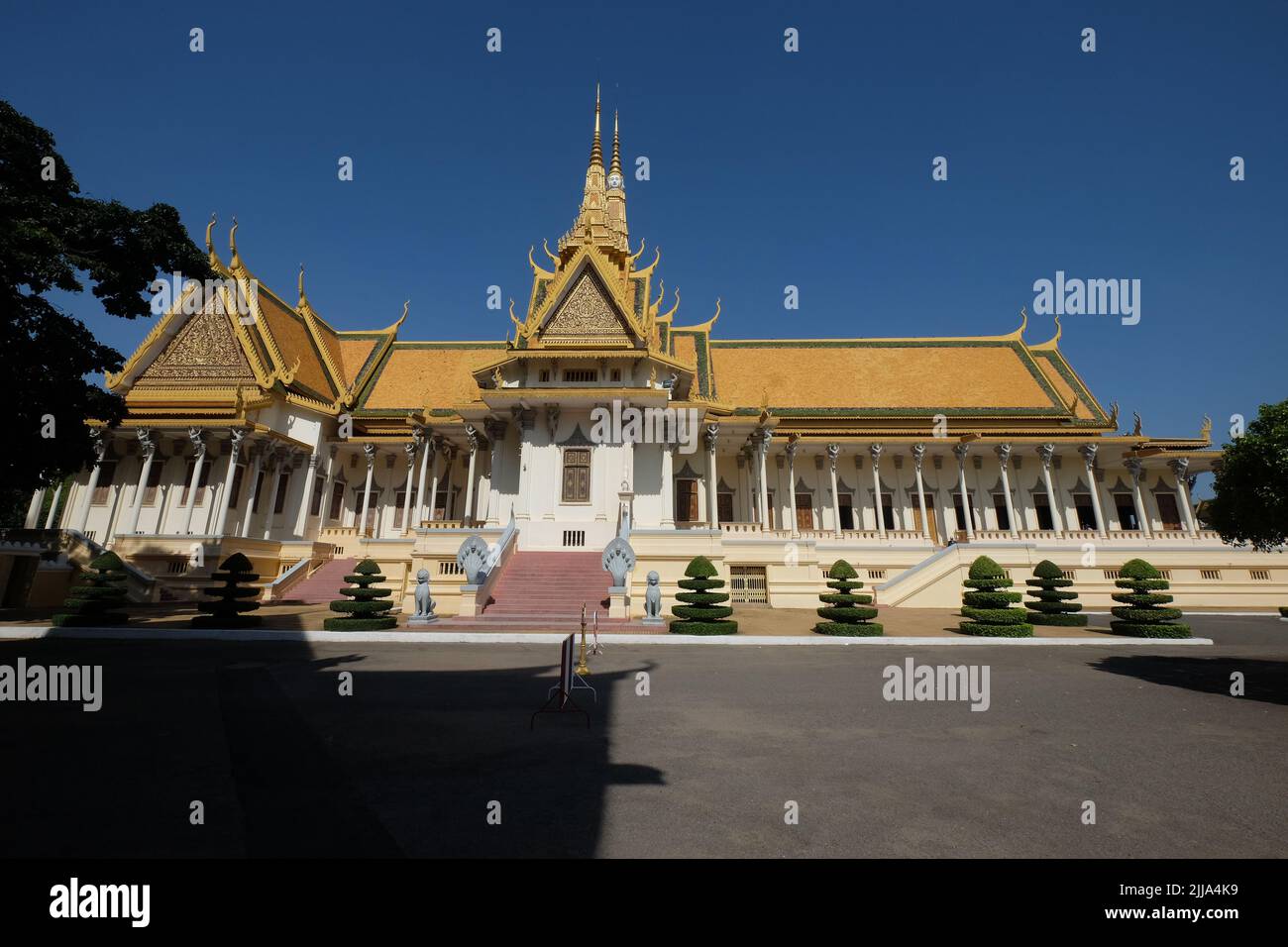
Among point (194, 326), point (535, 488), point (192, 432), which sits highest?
point (194, 326)

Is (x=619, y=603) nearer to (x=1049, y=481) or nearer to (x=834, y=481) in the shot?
(x=834, y=481)

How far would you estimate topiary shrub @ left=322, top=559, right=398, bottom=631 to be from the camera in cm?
1395

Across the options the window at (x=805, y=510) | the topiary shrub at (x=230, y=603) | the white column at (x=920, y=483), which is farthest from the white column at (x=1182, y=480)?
the topiary shrub at (x=230, y=603)

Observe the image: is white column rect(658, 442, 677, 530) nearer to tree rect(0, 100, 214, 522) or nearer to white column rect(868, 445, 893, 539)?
white column rect(868, 445, 893, 539)

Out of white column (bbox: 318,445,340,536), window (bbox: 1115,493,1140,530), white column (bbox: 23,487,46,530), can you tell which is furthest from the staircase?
window (bbox: 1115,493,1140,530)

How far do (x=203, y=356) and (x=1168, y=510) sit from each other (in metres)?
47.3

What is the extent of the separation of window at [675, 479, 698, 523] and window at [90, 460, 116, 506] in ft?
83.2

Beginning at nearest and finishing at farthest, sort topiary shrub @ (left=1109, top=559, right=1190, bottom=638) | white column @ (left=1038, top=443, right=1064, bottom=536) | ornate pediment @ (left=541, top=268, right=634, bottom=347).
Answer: topiary shrub @ (left=1109, top=559, right=1190, bottom=638) → ornate pediment @ (left=541, top=268, right=634, bottom=347) → white column @ (left=1038, top=443, right=1064, bottom=536)

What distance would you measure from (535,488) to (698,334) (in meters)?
15.0

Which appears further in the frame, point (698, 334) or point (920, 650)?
point (698, 334)

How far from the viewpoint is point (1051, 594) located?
1677cm
